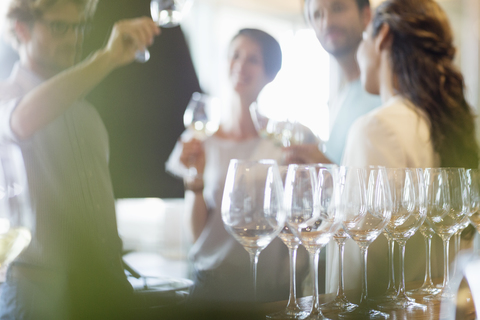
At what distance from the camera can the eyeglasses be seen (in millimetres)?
1355

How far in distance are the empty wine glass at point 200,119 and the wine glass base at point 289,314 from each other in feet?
3.68

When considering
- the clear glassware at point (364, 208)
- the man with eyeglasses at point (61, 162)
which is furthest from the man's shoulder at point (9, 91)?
the clear glassware at point (364, 208)

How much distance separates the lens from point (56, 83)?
1270 millimetres

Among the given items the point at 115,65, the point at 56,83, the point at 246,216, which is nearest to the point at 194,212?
the point at 115,65

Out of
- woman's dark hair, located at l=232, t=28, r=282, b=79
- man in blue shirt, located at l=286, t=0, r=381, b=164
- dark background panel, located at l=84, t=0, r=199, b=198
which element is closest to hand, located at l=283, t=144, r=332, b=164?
man in blue shirt, located at l=286, t=0, r=381, b=164

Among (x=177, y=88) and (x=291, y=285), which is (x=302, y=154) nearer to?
(x=177, y=88)

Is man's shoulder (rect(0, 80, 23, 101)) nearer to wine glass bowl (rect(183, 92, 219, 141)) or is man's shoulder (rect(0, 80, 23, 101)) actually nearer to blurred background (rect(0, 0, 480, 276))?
blurred background (rect(0, 0, 480, 276))

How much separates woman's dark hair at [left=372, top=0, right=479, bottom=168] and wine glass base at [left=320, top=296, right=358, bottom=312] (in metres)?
0.84

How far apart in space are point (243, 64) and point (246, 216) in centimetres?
143

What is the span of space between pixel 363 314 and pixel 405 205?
0.62ft

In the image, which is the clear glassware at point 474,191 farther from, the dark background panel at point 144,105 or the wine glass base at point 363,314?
the dark background panel at point 144,105

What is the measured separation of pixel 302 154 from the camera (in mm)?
1568

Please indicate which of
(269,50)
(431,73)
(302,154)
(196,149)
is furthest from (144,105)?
(431,73)

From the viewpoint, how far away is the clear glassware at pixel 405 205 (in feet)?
2.38
